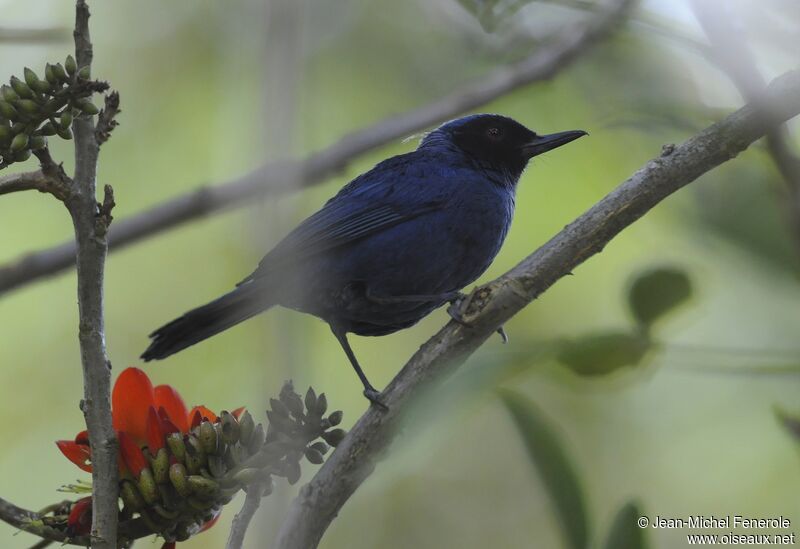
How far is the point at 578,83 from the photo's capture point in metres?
6.57

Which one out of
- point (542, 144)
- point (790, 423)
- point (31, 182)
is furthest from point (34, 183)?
point (542, 144)

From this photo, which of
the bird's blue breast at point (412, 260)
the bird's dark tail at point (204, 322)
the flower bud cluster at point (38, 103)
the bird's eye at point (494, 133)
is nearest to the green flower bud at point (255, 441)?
the flower bud cluster at point (38, 103)

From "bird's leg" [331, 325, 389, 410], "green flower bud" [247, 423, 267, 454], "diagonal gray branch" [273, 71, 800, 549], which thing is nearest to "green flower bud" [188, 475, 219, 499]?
"green flower bud" [247, 423, 267, 454]

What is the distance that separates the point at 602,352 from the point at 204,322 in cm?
207

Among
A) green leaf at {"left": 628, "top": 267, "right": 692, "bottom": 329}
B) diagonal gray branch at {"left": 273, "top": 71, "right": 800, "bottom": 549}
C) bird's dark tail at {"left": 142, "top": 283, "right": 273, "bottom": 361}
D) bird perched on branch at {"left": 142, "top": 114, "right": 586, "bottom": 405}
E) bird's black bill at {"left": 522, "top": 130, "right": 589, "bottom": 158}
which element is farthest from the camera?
bird's black bill at {"left": 522, "top": 130, "right": 589, "bottom": 158}

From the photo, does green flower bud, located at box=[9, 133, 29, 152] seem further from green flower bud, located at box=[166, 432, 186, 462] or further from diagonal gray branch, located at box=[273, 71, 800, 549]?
diagonal gray branch, located at box=[273, 71, 800, 549]

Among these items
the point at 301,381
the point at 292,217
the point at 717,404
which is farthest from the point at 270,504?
the point at 717,404

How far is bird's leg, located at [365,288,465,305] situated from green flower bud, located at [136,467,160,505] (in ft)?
6.98

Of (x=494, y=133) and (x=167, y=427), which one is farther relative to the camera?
(x=494, y=133)

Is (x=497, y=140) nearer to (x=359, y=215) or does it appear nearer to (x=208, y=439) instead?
(x=359, y=215)

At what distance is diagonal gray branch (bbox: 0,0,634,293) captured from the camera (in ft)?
13.9

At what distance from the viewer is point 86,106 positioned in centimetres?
199

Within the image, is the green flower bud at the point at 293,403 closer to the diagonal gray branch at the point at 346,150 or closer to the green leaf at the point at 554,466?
the green leaf at the point at 554,466

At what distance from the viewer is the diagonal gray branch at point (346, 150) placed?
167 inches
